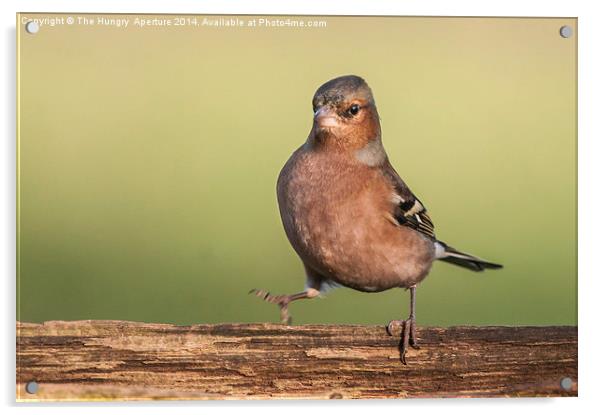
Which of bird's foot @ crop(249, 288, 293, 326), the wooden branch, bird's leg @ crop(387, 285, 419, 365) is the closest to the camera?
the wooden branch

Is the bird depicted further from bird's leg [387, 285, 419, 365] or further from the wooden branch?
the wooden branch

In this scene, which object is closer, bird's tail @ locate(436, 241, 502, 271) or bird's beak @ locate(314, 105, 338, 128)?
bird's beak @ locate(314, 105, 338, 128)

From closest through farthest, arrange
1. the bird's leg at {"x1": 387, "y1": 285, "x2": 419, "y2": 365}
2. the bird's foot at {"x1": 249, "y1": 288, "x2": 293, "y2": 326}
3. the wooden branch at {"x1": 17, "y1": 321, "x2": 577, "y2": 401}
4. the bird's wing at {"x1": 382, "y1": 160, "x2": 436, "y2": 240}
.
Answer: the wooden branch at {"x1": 17, "y1": 321, "x2": 577, "y2": 401}, the bird's leg at {"x1": 387, "y1": 285, "x2": 419, "y2": 365}, the bird's foot at {"x1": 249, "y1": 288, "x2": 293, "y2": 326}, the bird's wing at {"x1": 382, "y1": 160, "x2": 436, "y2": 240}

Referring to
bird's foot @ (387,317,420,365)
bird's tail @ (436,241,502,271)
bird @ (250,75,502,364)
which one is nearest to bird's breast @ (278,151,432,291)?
bird @ (250,75,502,364)

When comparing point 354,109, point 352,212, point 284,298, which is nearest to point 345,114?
point 354,109

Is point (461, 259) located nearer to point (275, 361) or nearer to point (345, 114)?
point (345, 114)

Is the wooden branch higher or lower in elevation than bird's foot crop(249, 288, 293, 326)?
lower
